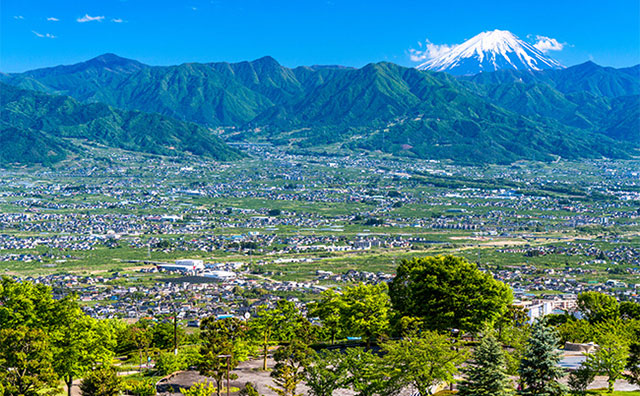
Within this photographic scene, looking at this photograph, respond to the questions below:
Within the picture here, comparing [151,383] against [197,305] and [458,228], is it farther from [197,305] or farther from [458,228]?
[458,228]

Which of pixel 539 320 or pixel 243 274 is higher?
pixel 539 320

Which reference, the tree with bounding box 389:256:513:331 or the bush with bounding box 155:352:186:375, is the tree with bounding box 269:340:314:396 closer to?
the bush with bounding box 155:352:186:375

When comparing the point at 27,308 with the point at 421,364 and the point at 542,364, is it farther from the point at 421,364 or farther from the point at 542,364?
the point at 542,364

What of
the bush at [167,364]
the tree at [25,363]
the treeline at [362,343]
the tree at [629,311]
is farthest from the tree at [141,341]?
the tree at [629,311]

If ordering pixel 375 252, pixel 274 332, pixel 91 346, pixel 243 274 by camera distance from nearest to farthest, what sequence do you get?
pixel 91 346 → pixel 274 332 → pixel 243 274 → pixel 375 252

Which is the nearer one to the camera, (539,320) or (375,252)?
(539,320)

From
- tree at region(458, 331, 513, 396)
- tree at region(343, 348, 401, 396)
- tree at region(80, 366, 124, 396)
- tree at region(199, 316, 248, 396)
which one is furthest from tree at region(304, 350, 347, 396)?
tree at region(80, 366, 124, 396)

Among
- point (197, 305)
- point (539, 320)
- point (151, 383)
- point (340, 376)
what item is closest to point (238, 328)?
point (151, 383)
